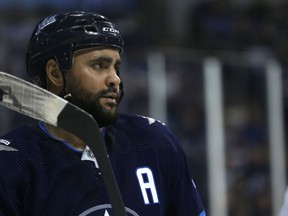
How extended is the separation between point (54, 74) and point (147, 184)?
0.45 m

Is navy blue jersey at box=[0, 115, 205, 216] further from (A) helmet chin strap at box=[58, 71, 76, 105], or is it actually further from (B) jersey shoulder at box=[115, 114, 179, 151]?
(A) helmet chin strap at box=[58, 71, 76, 105]

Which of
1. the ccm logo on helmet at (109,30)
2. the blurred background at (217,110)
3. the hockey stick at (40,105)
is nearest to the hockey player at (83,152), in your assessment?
the ccm logo on helmet at (109,30)

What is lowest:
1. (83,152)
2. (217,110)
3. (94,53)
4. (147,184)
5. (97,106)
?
(217,110)

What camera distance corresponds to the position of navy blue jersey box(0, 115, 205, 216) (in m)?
2.85

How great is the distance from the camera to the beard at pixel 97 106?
2.93m

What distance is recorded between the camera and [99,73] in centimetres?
296

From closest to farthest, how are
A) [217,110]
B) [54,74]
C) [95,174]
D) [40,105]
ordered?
1. [40,105]
2. [95,174]
3. [54,74]
4. [217,110]

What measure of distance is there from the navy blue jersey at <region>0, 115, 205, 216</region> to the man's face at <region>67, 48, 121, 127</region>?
140mm

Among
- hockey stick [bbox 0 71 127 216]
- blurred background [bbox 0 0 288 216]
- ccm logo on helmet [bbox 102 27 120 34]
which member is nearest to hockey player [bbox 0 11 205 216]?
ccm logo on helmet [bbox 102 27 120 34]

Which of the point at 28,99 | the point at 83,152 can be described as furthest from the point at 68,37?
the point at 28,99

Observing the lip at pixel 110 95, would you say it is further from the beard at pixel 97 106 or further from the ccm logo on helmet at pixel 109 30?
the ccm logo on helmet at pixel 109 30

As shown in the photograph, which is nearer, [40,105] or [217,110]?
[40,105]

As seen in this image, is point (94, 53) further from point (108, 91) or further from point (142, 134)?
point (142, 134)

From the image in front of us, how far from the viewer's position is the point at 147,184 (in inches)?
117
